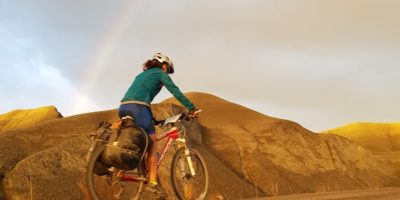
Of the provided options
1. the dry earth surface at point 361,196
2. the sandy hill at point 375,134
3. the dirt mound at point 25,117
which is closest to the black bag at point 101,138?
the dry earth surface at point 361,196

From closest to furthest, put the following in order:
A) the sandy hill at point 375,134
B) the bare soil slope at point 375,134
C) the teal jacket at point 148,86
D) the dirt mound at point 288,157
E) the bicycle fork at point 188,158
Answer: the teal jacket at point 148,86, the bicycle fork at point 188,158, the dirt mound at point 288,157, the bare soil slope at point 375,134, the sandy hill at point 375,134

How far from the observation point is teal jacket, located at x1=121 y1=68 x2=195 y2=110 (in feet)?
23.8

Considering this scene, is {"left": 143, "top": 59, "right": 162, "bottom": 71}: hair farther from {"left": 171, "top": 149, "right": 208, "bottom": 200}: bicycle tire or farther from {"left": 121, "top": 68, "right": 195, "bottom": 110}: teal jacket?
{"left": 171, "top": 149, "right": 208, "bottom": 200}: bicycle tire

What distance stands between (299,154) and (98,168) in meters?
34.6

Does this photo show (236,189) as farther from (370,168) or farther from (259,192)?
(370,168)

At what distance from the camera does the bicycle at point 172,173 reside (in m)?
6.78

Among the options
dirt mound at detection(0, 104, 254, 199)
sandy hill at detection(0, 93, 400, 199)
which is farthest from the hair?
sandy hill at detection(0, 93, 400, 199)

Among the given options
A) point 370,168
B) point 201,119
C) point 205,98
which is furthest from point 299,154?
point 205,98

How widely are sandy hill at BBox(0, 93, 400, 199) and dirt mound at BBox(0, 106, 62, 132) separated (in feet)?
236

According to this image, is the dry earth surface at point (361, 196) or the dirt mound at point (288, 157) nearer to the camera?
the dry earth surface at point (361, 196)

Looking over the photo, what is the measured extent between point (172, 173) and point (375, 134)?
15809 cm

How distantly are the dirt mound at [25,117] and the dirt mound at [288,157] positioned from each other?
7696 cm

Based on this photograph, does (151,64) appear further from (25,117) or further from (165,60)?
(25,117)

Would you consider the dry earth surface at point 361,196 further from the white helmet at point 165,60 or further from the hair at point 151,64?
the hair at point 151,64
